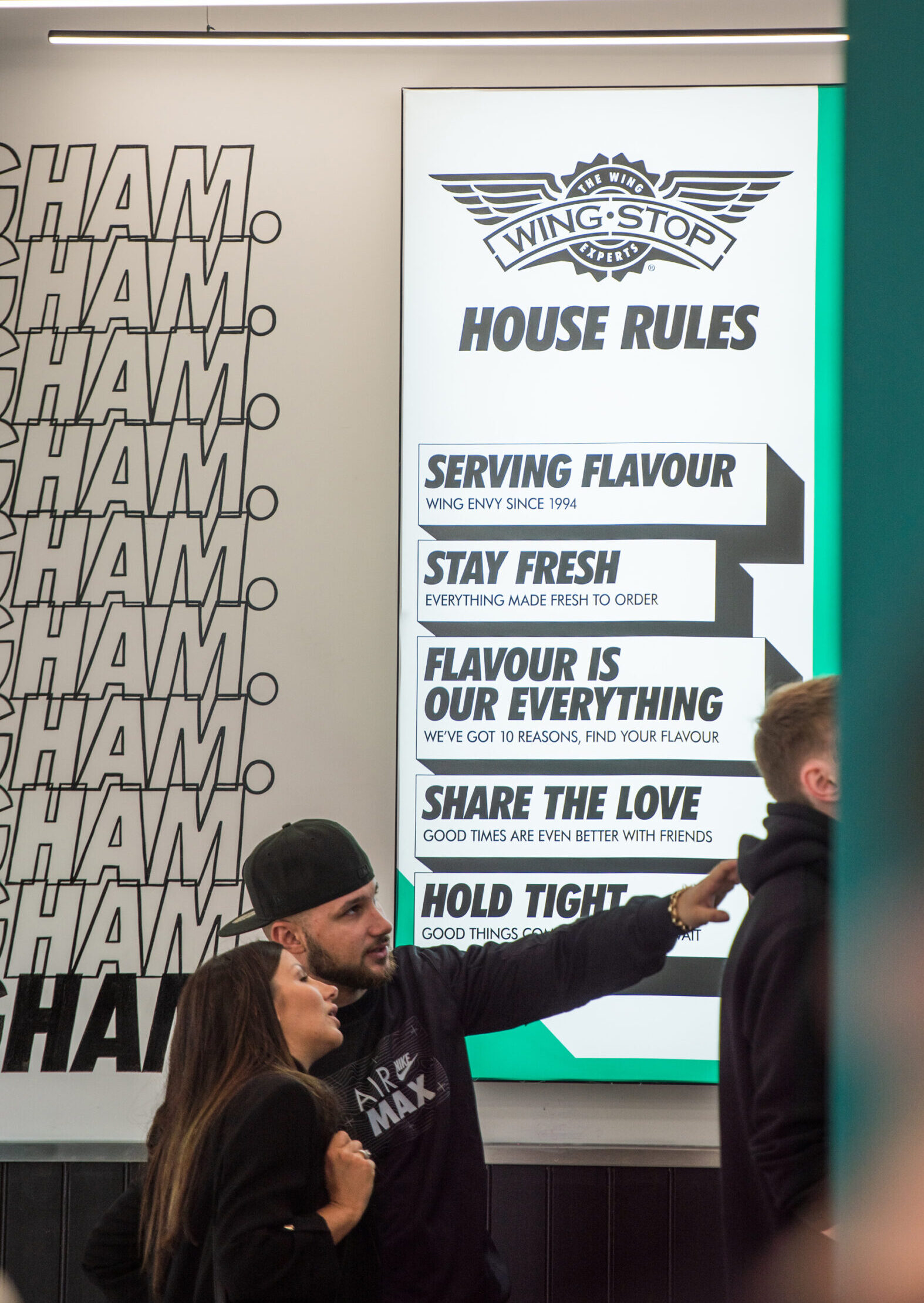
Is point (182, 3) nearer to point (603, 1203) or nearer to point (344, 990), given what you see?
point (344, 990)

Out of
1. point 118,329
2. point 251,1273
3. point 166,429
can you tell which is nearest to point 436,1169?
point 251,1273

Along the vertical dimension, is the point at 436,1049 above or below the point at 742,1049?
below

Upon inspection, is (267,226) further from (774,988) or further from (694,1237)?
(694,1237)

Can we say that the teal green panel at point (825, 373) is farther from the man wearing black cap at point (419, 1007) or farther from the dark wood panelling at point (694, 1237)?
the dark wood panelling at point (694, 1237)

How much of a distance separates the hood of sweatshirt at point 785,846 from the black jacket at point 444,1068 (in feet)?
3.05

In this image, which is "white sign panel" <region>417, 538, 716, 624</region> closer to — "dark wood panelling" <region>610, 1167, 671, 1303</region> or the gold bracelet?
the gold bracelet

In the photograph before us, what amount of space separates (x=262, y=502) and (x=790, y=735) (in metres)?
2.22

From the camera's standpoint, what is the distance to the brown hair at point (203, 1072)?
1.85 m

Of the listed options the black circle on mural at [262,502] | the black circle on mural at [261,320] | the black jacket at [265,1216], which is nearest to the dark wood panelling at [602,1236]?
the black jacket at [265,1216]

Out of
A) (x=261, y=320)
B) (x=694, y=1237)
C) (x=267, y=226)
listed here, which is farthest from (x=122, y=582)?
(x=694, y=1237)

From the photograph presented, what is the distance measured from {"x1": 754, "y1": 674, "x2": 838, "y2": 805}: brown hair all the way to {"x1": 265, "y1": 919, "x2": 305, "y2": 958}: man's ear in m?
1.23

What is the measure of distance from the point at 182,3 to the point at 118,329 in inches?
35.7

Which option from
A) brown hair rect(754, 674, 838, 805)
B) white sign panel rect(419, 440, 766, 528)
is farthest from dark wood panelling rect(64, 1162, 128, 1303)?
brown hair rect(754, 674, 838, 805)

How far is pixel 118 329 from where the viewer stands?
341cm
